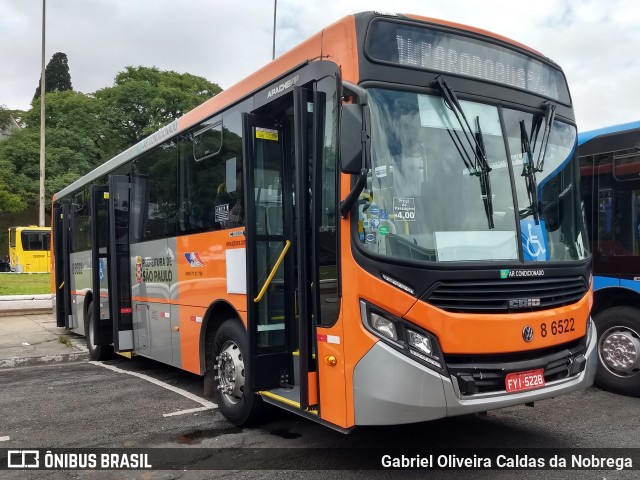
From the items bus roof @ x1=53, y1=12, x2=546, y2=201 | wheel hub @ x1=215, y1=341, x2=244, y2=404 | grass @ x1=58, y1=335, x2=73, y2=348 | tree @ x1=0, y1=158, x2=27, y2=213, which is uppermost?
tree @ x1=0, y1=158, x2=27, y2=213

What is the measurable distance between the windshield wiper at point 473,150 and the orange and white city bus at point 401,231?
0.01 metres

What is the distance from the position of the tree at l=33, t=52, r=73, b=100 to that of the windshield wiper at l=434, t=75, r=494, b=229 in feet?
171

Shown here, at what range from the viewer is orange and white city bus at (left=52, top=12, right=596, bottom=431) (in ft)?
12.9

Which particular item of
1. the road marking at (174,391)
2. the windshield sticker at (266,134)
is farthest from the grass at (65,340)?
the windshield sticker at (266,134)

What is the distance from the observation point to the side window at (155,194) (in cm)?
721

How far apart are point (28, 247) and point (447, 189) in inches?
1395

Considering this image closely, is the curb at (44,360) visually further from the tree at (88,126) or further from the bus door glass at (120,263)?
the tree at (88,126)

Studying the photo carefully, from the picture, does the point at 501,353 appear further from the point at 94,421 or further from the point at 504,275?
the point at 94,421

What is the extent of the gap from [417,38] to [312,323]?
2311 millimetres

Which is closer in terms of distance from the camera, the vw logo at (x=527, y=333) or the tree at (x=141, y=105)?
the vw logo at (x=527, y=333)

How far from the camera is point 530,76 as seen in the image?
4.94 meters

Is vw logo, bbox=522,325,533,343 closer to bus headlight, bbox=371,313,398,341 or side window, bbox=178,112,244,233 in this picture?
bus headlight, bbox=371,313,398,341

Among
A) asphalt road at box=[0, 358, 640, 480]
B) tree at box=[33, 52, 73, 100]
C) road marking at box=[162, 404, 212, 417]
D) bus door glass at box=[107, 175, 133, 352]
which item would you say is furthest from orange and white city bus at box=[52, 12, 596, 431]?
tree at box=[33, 52, 73, 100]

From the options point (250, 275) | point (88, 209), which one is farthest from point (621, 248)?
point (88, 209)
